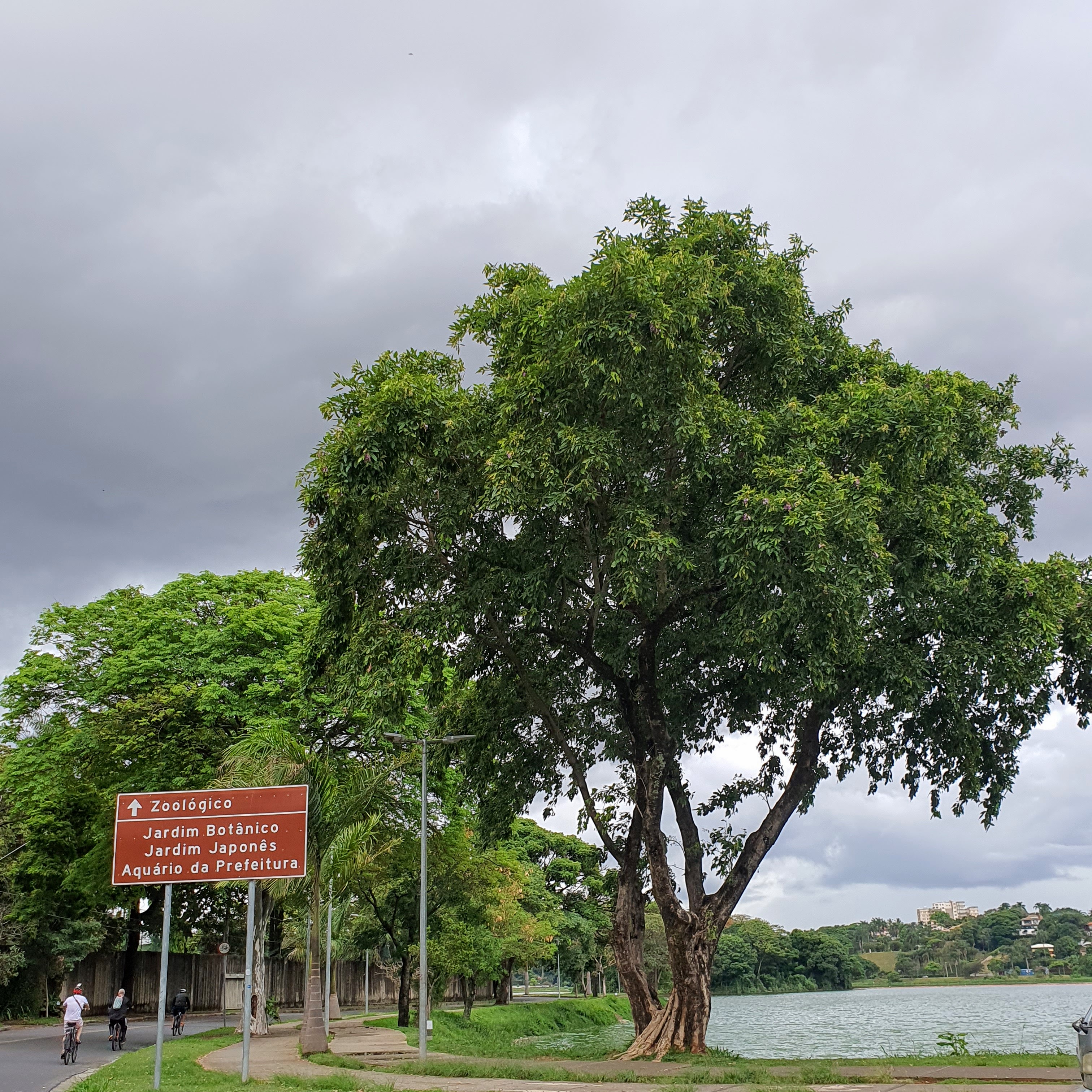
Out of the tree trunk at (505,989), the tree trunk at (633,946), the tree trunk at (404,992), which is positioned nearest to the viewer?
the tree trunk at (633,946)

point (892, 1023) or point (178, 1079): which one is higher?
point (178, 1079)

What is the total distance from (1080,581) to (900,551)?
3731mm

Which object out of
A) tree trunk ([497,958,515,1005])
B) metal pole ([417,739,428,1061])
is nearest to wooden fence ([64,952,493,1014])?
tree trunk ([497,958,515,1005])

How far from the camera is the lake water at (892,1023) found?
27.2m

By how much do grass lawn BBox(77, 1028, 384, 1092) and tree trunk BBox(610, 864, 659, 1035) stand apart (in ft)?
20.2

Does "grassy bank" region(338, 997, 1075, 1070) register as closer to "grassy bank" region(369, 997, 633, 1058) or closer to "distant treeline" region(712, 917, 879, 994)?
"grassy bank" region(369, 997, 633, 1058)

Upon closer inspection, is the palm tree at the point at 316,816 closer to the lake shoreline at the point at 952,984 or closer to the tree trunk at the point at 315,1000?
the tree trunk at the point at 315,1000

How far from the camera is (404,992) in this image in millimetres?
37812

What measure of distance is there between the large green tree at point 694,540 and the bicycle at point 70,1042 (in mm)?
10126

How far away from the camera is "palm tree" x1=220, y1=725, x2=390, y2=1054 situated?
73.3 feet

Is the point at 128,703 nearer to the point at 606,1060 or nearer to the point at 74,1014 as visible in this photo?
the point at 74,1014

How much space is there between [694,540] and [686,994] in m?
8.74

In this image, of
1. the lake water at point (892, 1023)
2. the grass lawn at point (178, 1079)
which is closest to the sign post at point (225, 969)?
the grass lawn at point (178, 1079)

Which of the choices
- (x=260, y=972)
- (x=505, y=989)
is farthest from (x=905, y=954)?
(x=260, y=972)
